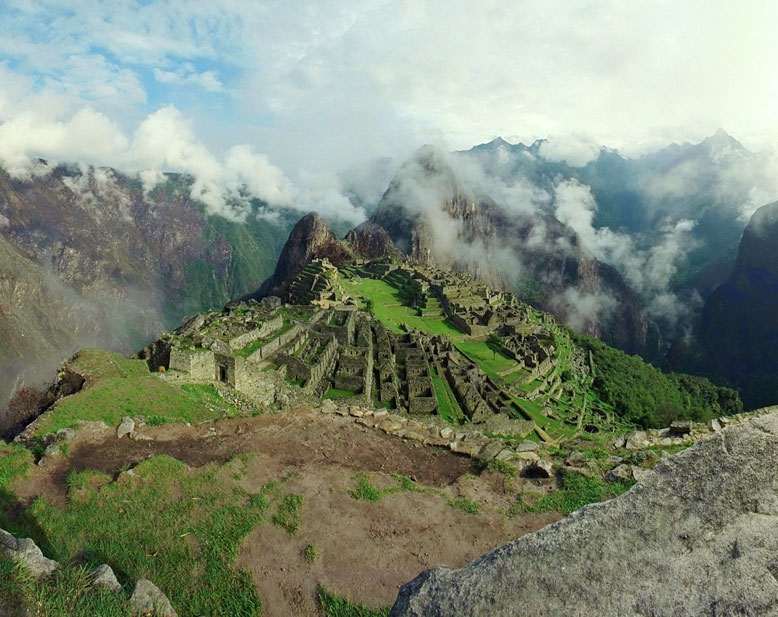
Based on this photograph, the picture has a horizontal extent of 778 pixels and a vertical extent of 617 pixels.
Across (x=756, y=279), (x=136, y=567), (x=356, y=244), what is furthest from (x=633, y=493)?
(x=756, y=279)

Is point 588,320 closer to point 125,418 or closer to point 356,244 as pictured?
point 356,244

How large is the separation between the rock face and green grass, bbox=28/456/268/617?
5.41 m

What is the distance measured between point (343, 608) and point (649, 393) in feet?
262

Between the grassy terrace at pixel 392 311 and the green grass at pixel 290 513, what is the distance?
156 ft

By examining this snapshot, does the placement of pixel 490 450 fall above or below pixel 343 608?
below

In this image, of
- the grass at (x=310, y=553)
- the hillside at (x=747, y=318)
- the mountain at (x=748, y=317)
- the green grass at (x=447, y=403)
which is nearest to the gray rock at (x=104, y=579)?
the grass at (x=310, y=553)

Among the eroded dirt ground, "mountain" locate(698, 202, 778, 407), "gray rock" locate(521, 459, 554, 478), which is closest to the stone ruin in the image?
the eroded dirt ground

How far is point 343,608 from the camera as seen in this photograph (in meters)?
8.05

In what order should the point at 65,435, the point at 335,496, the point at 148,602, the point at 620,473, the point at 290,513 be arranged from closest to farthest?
the point at 148,602
the point at 290,513
the point at 335,496
the point at 620,473
the point at 65,435

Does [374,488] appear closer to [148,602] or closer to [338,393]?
[148,602]

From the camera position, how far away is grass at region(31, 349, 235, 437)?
14.4 metres

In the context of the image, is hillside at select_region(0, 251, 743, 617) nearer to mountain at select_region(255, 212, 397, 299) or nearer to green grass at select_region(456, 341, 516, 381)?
green grass at select_region(456, 341, 516, 381)

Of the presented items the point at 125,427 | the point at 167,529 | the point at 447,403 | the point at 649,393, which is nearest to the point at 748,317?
the point at 649,393

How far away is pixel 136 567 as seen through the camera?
8.13 metres
